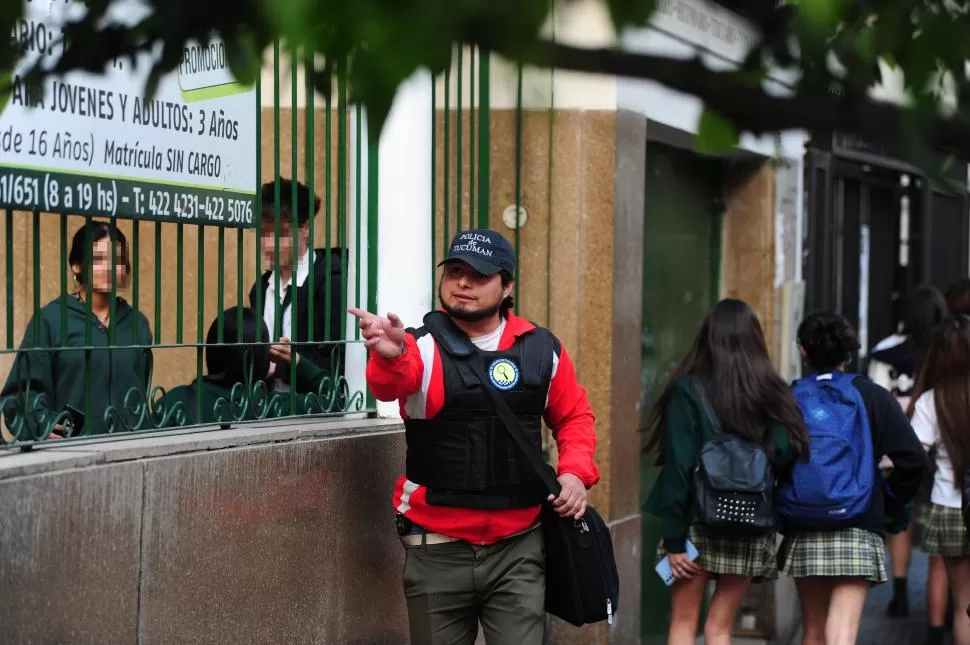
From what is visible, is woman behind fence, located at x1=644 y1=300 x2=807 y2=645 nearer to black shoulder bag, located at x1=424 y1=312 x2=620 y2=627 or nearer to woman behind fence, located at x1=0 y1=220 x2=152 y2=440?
black shoulder bag, located at x1=424 y1=312 x2=620 y2=627

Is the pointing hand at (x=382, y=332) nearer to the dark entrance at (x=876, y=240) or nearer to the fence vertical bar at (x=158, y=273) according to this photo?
the fence vertical bar at (x=158, y=273)

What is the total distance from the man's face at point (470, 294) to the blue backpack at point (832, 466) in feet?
6.31

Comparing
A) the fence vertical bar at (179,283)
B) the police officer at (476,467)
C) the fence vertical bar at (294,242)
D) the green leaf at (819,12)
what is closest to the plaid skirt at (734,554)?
the police officer at (476,467)

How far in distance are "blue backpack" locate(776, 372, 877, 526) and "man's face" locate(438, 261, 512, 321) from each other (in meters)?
1.92

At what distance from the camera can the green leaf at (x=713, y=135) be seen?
1.99 meters

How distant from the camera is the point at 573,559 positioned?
4.98 meters

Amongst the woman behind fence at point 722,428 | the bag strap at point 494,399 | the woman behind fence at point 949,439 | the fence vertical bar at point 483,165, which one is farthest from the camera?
the woman behind fence at point 949,439

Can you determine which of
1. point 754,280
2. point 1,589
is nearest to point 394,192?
point 1,589

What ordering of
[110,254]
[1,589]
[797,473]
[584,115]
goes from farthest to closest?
[584,115]
[797,473]
[110,254]
[1,589]

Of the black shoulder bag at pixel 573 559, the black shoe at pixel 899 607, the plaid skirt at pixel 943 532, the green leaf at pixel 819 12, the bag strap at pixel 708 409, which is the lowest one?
the black shoe at pixel 899 607

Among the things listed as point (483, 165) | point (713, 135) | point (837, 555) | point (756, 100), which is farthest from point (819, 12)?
point (483, 165)

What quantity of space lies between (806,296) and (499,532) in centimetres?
569

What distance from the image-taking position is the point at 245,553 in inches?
194

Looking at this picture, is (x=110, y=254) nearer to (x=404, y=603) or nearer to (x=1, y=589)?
(x=1, y=589)
